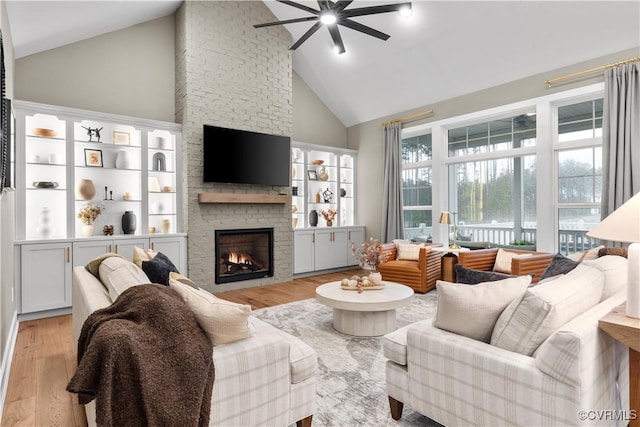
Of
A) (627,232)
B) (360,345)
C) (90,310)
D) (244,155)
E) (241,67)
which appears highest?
(241,67)

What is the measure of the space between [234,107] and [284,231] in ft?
6.75

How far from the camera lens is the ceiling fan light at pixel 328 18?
348cm

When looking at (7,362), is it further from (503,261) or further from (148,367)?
(503,261)

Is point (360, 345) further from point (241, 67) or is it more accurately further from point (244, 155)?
point (241, 67)

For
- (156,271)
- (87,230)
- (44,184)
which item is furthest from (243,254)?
(156,271)

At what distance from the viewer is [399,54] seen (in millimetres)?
5438

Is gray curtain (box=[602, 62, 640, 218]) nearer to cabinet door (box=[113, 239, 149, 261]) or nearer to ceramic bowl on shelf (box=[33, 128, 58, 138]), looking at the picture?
cabinet door (box=[113, 239, 149, 261])

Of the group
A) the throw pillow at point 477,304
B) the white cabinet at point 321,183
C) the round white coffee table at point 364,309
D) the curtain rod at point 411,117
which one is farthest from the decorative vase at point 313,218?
the throw pillow at point 477,304

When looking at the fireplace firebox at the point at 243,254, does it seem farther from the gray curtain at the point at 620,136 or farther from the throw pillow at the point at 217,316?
the gray curtain at the point at 620,136

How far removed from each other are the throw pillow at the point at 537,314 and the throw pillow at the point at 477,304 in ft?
0.18

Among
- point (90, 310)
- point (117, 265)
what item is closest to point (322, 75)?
point (117, 265)

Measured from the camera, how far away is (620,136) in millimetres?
3998

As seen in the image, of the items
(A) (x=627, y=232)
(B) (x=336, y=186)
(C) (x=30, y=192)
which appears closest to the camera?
(A) (x=627, y=232)

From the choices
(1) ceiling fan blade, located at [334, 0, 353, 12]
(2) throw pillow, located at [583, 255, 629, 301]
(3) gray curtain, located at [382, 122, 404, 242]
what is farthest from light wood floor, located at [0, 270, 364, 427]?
(1) ceiling fan blade, located at [334, 0, 353, 12]
